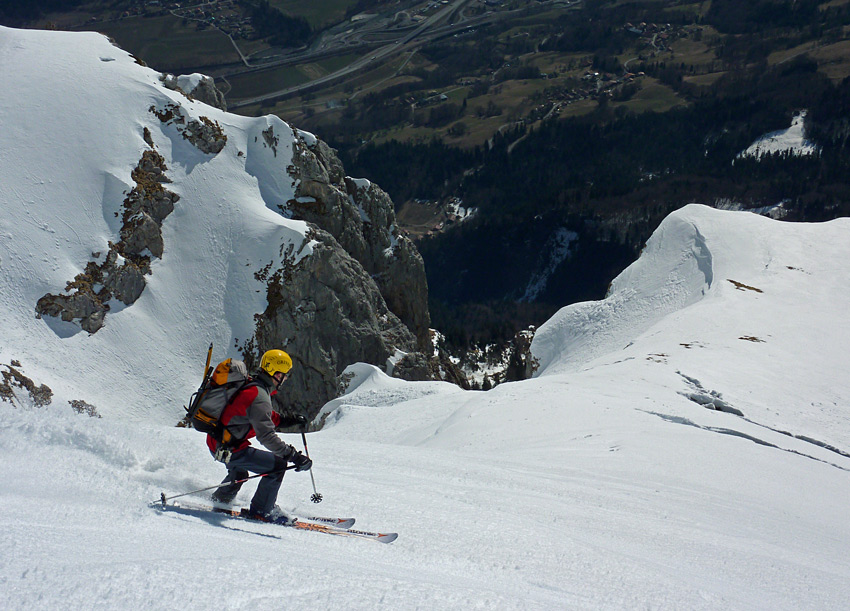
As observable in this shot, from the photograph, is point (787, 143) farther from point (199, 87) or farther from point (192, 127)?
point (192, 127)

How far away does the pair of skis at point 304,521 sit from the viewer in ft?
25.3

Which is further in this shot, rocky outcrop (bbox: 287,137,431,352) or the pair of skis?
rocky outcrop (bbox: 287,137,431,352)

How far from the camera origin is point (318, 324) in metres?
44.0

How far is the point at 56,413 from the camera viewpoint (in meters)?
8.16

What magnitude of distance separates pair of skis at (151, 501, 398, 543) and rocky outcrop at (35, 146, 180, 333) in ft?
103

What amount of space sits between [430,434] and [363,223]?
135ft

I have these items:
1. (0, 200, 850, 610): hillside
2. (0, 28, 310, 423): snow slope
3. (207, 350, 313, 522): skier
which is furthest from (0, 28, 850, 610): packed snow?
(207, 350, 313, 522): skier

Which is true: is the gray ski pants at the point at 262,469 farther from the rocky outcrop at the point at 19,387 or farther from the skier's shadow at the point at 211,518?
the rocky outcrop at the point at 19,387

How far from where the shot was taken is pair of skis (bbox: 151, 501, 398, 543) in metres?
7.72

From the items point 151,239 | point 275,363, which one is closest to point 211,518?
point 275,363

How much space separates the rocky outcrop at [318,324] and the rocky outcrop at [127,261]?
739 centimetres

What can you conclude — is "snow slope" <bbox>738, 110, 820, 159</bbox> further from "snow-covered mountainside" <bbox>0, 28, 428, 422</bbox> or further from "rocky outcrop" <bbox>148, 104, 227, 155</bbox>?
"rocky outcrop" <bbox>148, 104, 227, 155</bbox>

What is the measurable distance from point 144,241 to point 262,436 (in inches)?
1405

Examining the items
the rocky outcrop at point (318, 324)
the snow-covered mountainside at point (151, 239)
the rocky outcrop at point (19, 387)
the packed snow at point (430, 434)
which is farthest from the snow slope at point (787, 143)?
the rocky outcrop at point (19, 387)
